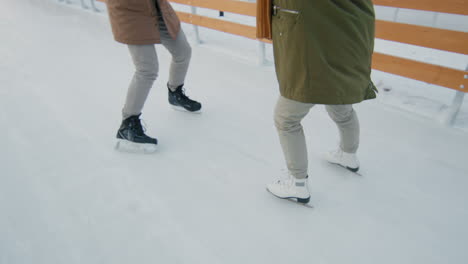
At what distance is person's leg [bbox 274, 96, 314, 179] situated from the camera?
1175 mm

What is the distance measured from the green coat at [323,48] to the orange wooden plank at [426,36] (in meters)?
1.25

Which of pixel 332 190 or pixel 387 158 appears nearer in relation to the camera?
pixel 332 190

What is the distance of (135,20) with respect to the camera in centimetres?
160

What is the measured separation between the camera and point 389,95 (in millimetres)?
2441

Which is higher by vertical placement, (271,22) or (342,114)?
(271,22)

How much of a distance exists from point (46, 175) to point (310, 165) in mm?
1589

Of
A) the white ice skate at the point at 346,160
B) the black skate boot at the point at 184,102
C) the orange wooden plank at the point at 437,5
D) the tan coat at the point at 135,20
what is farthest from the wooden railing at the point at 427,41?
the tan coat at the point at 135,20

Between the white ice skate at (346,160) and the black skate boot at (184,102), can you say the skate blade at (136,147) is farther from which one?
Result: the white ice skate at (346,160)

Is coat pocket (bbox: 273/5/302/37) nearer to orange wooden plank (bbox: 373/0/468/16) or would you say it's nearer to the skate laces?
the skate laces

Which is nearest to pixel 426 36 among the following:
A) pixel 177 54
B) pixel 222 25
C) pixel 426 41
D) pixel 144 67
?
pixel 426 41

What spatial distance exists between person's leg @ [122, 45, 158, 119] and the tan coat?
0.07 m

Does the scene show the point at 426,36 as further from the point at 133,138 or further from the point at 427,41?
the point at 133,138

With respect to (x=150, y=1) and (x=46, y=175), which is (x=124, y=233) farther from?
(x=150, y=1)

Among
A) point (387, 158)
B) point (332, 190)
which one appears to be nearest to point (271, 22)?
point (332, 190)
